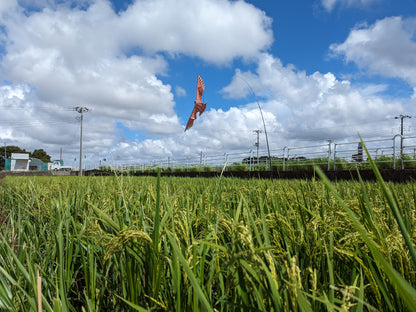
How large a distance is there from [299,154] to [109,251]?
1438 cm

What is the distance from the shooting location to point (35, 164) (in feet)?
235

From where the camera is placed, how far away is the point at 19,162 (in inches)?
2328

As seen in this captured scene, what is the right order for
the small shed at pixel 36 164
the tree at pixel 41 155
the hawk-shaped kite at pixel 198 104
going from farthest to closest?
the tree at pixel 41 155 → the small shed at pixel 36 164 → the hawk-shaped kite at pixel 198 104

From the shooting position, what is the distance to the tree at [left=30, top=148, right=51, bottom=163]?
285ft

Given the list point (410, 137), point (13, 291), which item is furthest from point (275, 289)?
point (410, 137)

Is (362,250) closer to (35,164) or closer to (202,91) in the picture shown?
(202,91)

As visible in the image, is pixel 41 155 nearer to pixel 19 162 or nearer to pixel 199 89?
pixel 19 162

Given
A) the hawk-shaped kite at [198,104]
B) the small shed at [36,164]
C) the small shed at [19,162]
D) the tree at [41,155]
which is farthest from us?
the tree at [41,155]

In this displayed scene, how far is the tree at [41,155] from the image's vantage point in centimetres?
8675

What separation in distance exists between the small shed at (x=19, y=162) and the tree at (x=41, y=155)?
2947cm

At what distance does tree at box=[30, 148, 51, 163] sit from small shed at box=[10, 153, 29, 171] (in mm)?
29473

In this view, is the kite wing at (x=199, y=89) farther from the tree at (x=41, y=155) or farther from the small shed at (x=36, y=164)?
the tree at (x=41, y=155)

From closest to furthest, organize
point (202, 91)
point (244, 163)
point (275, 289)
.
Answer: point (275, 289)
point (202, 91)
point (244, 163)

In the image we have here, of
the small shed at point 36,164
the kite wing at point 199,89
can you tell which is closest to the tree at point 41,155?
the small shed at point 36,164
